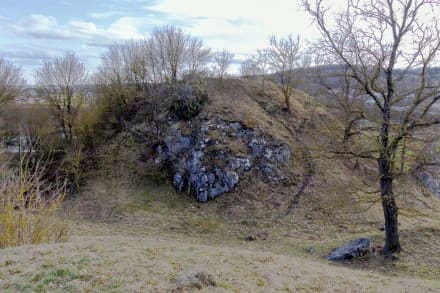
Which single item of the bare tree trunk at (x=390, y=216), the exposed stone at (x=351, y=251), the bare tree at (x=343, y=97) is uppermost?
the bare tree at (x=343, y=97)

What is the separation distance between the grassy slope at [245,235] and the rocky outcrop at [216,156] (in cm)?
65

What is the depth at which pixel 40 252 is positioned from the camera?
7.43 m

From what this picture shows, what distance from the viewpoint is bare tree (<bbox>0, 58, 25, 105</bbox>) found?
25.9m

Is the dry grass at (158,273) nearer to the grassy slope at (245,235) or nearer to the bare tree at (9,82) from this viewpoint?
the grassy slope at (245,235)

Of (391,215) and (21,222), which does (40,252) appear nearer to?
(21,222)

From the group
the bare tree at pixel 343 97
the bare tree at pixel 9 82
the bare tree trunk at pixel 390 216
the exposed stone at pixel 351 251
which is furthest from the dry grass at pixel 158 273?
the bare tree at pixel 9 82

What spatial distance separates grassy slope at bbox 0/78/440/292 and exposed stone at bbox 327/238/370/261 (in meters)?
0.56

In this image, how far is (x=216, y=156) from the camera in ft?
64.8

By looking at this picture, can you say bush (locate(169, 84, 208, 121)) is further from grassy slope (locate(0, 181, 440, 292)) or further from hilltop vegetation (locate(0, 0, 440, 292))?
grassy slope (locate(0, 181, 440, 292))

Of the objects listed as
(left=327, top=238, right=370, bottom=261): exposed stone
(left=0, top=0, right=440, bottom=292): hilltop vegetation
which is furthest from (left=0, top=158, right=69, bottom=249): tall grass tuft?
(left=327, top=238, right=370, bottom=261): exposed stone

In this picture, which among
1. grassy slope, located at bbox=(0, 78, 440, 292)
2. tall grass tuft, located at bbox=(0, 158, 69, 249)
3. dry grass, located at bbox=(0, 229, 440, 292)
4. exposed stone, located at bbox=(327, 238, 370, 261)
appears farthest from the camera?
exposed stone, located at bbox=(327, 238, 370, 261)

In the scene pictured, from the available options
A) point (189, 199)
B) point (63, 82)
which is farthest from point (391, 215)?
point (63, 82)

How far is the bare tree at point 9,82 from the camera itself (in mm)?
25902

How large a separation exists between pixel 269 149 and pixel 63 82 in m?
15.1
